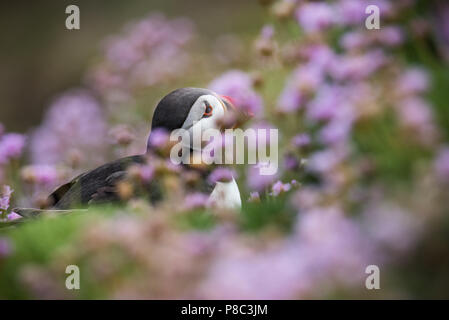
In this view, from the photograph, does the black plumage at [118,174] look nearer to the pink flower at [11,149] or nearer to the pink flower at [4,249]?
the pink flower at [11,149]

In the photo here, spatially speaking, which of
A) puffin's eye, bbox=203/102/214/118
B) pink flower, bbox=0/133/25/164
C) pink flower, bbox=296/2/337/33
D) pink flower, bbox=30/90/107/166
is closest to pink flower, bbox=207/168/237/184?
puffin's eye, bbox=203/102/214/118

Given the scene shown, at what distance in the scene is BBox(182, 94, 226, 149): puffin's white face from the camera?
2.54 m

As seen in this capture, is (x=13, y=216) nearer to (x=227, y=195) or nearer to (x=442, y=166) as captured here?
(x=227, y=195)

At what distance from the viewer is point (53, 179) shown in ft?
8.32

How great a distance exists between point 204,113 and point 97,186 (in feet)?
1.66

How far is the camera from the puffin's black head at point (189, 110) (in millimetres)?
2535

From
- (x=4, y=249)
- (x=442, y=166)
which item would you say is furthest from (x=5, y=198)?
(x=442, y=166)

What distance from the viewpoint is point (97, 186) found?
8.20ft

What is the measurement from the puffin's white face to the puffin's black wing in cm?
25

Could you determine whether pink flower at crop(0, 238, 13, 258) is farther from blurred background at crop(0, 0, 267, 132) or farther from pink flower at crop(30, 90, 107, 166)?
blurred background at crop(0, 0, 267, 132)

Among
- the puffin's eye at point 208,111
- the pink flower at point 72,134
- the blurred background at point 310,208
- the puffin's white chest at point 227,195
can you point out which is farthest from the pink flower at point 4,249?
the pink flower at point 72,134

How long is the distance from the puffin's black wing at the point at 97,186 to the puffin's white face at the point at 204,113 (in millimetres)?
246
